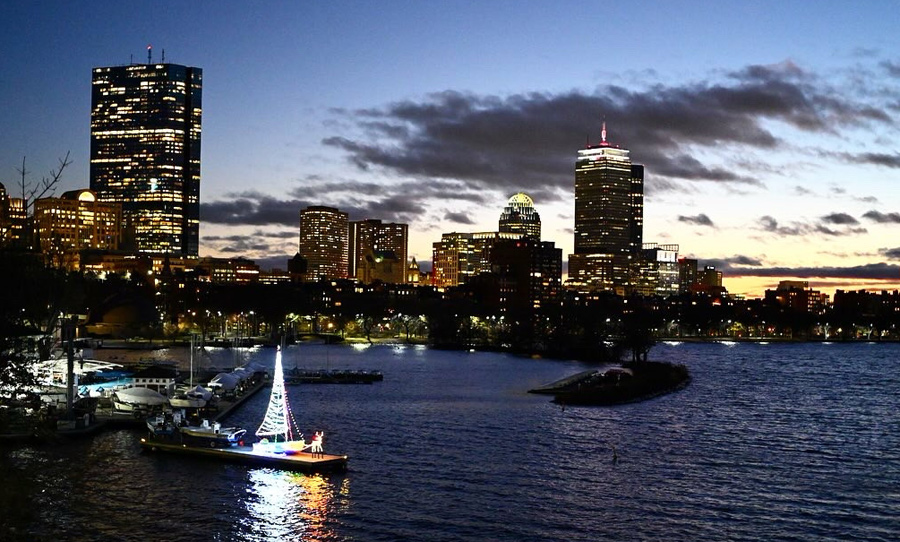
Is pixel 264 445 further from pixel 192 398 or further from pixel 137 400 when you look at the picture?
pixel 192 398

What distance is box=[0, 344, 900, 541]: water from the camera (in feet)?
142

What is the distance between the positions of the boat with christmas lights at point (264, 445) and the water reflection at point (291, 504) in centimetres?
112

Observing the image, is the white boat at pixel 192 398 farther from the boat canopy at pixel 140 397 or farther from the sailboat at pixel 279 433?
the sailboat at pixel 279 433

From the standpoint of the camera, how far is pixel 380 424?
72.8 metres

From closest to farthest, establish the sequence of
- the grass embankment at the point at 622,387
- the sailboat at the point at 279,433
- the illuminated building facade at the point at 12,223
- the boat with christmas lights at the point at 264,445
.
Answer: the illuminated building facade at the point at 12,223, the boat with christmas lights at the point at 264,445, the sailboat at the point at 279,433, the grass embankment at the point at 622,387

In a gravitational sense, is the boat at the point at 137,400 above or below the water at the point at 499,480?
above

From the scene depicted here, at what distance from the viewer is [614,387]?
328 feet

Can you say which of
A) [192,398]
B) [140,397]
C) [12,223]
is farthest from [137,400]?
[12,223]

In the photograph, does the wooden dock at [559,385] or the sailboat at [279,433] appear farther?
the wooden dock at [559,385]

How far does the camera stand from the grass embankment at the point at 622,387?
3634 inches

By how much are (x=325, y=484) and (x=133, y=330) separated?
151 meters

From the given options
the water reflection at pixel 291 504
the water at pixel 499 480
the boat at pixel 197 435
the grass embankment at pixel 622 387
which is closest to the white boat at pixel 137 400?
the water at pixel 499 480

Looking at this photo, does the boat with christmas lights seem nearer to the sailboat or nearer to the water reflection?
the sailboat

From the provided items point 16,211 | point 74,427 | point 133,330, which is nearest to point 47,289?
point 16,211
